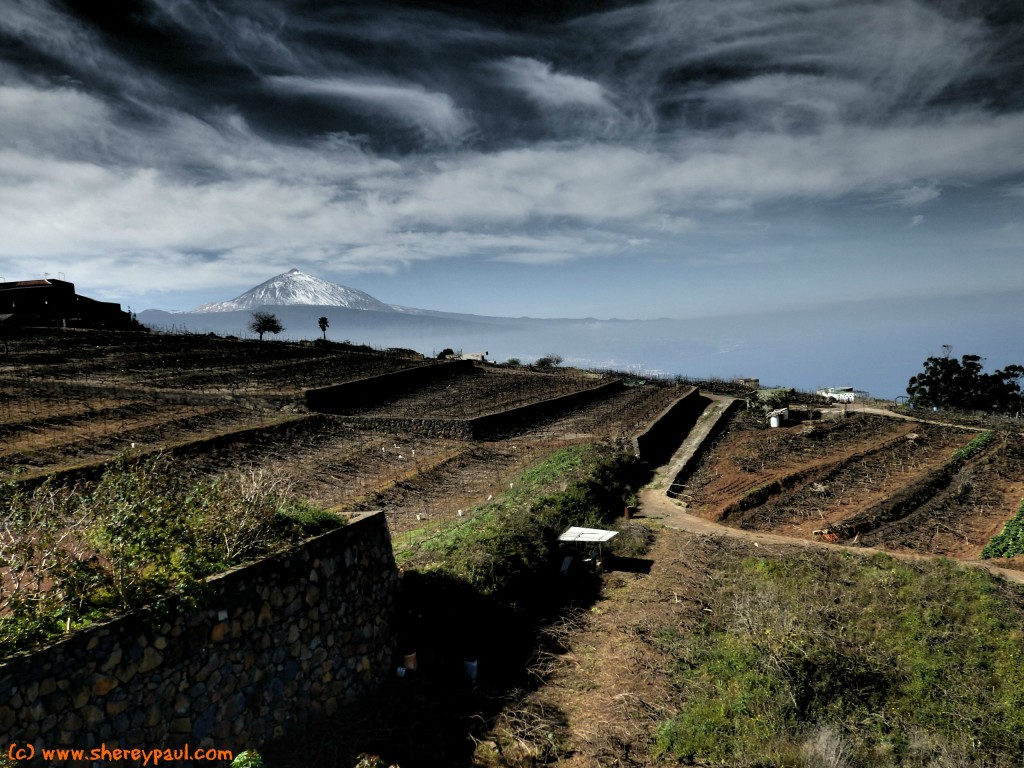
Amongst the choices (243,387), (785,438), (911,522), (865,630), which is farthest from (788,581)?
(243,387)

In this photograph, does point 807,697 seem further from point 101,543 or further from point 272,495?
point 101,543

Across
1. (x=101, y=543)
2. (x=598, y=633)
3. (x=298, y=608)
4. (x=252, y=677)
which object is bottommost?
(x=598, y=633)

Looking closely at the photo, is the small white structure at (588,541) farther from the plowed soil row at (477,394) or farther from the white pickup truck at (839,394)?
the white pickup truck at (839,394)

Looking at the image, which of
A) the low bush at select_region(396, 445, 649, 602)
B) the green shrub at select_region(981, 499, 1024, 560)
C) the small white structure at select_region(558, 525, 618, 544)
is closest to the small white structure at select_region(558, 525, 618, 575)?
the small white structure at select_region(558, 525, 618, 544)

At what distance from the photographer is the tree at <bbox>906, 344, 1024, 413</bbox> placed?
2152 inches

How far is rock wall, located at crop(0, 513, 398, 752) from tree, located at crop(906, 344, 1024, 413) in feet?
195

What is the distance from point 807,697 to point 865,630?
2804 mm

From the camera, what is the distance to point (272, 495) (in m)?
8.65

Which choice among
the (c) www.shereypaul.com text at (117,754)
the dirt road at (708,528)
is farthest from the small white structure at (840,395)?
the (c) www.shereypaul.com text at (117,754)

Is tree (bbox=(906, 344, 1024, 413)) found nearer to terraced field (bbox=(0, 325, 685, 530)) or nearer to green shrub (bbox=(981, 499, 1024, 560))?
terraced field (bbox=(0, 325, 685, 530))

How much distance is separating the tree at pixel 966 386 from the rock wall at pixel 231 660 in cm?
5944

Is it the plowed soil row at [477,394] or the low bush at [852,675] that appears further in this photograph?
the plowed soil row at [477,394]

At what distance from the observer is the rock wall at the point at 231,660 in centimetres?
536

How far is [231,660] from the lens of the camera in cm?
687
